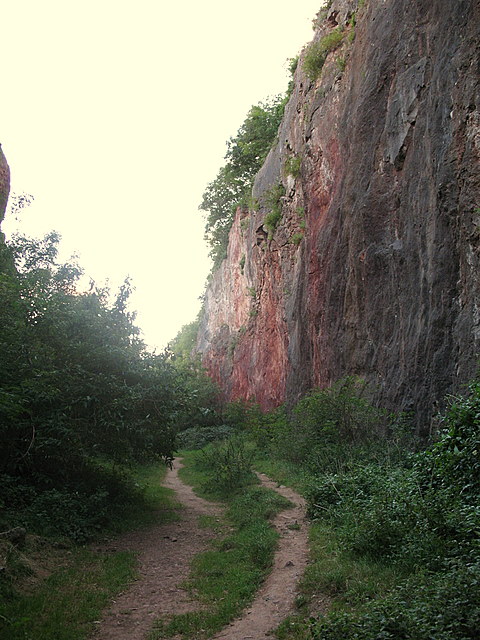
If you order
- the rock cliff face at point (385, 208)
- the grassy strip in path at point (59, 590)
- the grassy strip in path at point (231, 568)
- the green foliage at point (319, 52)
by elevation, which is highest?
the green foliage at point (319, 52)

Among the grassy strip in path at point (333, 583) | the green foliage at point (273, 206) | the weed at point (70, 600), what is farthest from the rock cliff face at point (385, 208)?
the weed at point (70, 600)

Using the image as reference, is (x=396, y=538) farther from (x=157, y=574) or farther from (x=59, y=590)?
(x=59, y=590)

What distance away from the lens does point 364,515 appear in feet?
23.3

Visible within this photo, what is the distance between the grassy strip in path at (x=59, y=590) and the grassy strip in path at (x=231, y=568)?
0.94 m

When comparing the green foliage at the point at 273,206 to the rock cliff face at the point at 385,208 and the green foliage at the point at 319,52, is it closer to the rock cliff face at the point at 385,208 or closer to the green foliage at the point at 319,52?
the rock cliff face at the point at 385,208

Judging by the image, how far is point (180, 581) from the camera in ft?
23.8

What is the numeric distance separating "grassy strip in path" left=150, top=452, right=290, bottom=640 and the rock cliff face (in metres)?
4.31

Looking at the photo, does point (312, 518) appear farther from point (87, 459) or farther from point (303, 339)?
point (303, 339)

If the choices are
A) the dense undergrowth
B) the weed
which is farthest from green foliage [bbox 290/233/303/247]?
the weed

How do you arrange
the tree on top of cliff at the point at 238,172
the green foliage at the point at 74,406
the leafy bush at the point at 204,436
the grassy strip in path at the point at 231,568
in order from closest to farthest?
1. the grassy strip in path at the point at 231,568
2. the green foliage at the point at 74,406
3. the leafy bush at the point at 204,436
4. the tree on top of cliff at the point at 238,172

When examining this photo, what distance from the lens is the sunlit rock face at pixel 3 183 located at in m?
19.2

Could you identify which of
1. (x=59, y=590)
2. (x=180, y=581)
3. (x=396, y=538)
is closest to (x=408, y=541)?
(x=396, y=538)

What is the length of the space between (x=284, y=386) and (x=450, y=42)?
53.5ft

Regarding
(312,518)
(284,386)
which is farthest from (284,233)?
(312,518)
